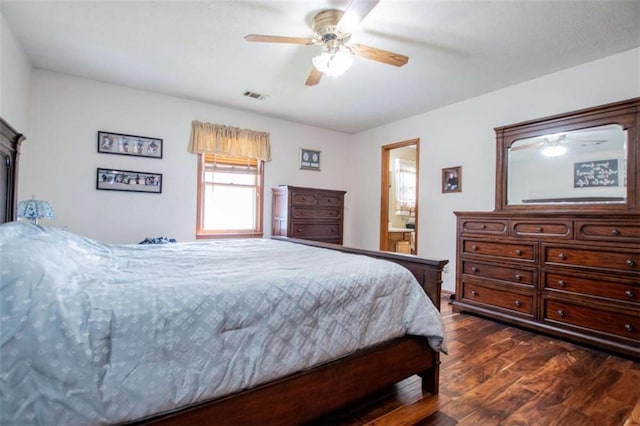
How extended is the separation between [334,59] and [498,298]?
276 centimetres

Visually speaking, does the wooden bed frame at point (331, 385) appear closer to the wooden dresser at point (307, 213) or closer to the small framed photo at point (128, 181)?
the wooden dresser at point (307, 213)

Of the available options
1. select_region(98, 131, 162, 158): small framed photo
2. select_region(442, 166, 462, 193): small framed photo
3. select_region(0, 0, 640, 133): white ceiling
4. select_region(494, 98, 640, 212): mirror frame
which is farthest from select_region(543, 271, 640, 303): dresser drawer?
select_region(98, 131, 162, 158): small framed photo

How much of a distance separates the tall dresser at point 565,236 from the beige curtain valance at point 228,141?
2.98 metres

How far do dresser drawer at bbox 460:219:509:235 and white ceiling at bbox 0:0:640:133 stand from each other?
5.19 ft

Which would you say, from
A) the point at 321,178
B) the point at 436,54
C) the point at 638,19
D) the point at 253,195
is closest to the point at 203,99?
the point at 253,195

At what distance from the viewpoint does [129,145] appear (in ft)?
12.6

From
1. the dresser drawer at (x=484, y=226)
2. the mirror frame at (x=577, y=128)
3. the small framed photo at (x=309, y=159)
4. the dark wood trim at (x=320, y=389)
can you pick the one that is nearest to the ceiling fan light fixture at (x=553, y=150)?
the mirror frame at (x=577, y=128)

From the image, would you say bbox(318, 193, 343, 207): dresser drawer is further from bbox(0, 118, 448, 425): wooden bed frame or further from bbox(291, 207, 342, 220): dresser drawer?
bbox(0, 118, 448, 425): wooden bed frame

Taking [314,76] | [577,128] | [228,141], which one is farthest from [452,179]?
[228,141]

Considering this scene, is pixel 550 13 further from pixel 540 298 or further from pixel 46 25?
pixel 46 25

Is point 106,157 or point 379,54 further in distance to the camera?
point 106,157

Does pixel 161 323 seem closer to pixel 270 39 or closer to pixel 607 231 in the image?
pixel 270 39

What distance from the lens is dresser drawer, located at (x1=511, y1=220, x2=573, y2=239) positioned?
2.71 metres

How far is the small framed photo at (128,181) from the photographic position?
3.70 meters
